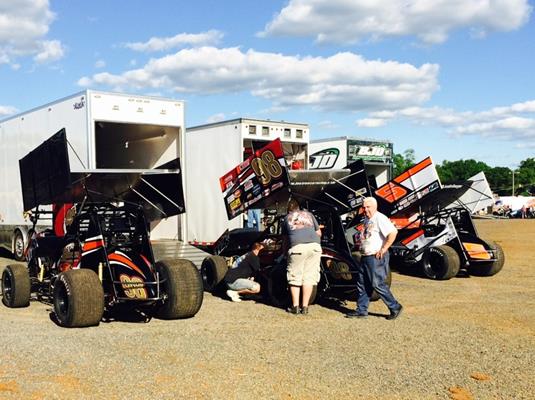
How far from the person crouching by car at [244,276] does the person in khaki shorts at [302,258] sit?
41.8 inches

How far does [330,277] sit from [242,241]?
2.50 m

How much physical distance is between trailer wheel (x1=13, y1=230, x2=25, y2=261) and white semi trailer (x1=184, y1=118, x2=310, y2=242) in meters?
4.25

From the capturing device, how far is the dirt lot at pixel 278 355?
523 centimetres

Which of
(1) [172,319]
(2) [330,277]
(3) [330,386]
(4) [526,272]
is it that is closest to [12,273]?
(1) [172,319]

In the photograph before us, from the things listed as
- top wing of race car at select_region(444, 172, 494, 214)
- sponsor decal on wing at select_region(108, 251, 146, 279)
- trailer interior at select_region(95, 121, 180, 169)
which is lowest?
sponsor decal on wing at select_region(108, 251, 146, 279)

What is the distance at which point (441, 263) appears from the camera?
12.6 metres

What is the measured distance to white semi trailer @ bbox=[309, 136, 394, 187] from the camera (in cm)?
1880

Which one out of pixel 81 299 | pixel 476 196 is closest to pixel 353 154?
pixel 476 196

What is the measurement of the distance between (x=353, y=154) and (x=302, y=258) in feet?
34.3

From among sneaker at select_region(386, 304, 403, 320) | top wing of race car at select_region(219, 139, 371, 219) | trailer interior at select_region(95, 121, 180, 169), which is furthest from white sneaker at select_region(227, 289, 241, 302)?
trailer interior at select_region(95, 121, 180, 169)

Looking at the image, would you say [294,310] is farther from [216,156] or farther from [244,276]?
[216,156]

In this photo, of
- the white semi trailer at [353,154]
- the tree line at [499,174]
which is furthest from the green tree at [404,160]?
the white semi trailer at [353,154]

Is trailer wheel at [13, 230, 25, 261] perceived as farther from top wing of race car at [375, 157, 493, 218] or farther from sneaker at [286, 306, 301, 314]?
sneaker at [286, 306, 301, 314]

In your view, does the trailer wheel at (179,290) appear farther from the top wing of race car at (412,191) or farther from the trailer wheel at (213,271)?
the top wing of race car at (412,191)
